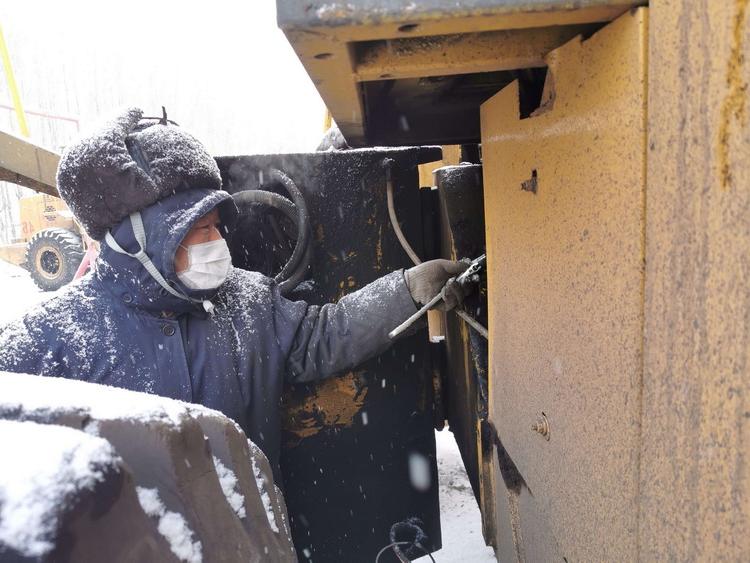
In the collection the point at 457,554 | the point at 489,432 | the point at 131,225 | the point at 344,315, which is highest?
the point at 131,225

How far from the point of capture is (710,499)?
52 cm

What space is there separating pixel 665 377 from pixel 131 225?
1.65 metres

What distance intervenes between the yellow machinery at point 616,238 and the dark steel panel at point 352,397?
960 millimetres

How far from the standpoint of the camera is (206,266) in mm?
1891

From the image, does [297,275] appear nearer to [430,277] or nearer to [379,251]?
[379,251]

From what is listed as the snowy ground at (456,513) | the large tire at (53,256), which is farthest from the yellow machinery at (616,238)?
the large tire at (53,256)

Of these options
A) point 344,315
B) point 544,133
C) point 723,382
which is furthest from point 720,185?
point 344,315

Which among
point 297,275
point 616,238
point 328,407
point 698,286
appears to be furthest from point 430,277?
point 698,286

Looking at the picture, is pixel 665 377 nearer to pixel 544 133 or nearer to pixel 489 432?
pixel 544 133

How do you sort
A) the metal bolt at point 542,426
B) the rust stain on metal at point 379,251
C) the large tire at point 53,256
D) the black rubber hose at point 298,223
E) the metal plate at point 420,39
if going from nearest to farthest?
the metal plate at point 420,39
the metal bolt at point 542,426
the black rubber hose at point 298,223
the rust stain on metal at point 379,251
the large tire at point 53,256

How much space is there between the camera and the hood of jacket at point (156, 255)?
181 cm

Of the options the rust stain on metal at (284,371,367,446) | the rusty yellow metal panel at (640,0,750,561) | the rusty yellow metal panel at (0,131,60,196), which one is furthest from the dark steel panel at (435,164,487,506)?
the rusty yellow metal panel at (0,131,60,196)

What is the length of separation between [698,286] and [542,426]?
605 mm

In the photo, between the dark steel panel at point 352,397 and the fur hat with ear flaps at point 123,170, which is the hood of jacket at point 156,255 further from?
the dark steel panel at point 352,397
